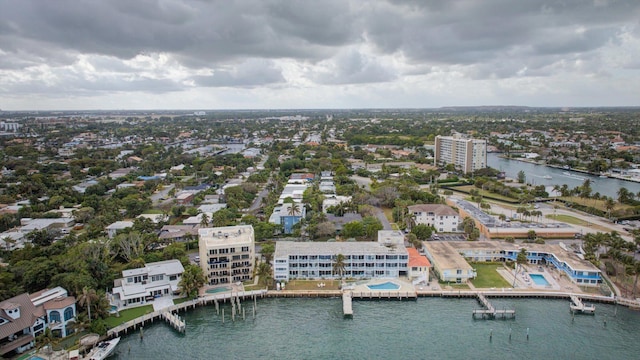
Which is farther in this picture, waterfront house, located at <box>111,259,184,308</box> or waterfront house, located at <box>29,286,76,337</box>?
waterfront house, located at <box>111,259,184,308</box>

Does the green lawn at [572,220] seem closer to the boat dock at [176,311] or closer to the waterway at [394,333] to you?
the waterway at [394,333]

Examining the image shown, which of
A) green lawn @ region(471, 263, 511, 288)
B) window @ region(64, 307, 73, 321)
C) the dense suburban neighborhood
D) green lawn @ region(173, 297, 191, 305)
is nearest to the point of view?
window @ region(64, 307, 73, 321)

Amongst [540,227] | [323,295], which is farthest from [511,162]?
[323,295]

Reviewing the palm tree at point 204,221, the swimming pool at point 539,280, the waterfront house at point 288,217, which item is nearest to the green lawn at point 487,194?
the swimming pool at point 539,280

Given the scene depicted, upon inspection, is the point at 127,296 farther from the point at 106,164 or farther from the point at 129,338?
the point at 106,164

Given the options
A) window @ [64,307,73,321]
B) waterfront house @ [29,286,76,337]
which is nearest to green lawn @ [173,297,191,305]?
waterfront house @ [29,286,76,337]

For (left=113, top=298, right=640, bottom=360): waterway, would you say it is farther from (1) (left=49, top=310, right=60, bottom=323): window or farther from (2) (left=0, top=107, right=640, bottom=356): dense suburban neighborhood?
(1) (left=49, top=310, right=60, bottom=323): window

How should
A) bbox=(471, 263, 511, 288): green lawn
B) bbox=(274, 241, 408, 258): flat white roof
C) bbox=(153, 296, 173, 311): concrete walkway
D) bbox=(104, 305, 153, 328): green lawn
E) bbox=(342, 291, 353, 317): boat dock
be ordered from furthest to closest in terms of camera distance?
bbox=(274, 241, 408, 258): flat white roof < bbox=(471, 263, 511, 288): green lawn < bbox=(153, 296, 173, 311): concrete walkway < bbox=(342, 291, 353, 317): boat dock < bbox=(104, 305, 153, 328): green lawn
